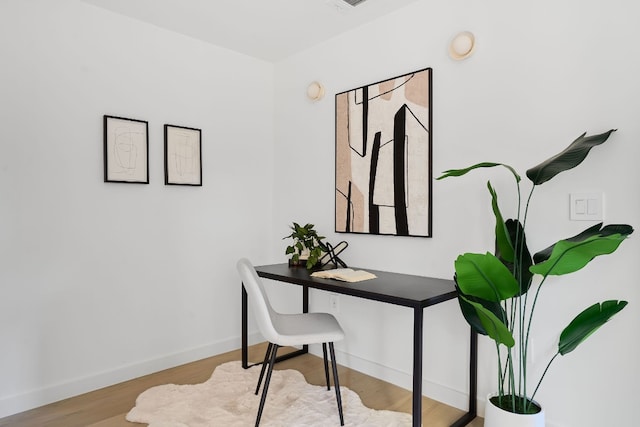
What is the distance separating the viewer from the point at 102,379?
2492 mm

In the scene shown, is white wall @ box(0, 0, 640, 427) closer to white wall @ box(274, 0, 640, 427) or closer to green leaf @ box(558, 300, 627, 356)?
white wall @ box(274, 0, 640, 427)

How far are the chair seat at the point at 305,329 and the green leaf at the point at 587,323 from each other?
0.99 meters

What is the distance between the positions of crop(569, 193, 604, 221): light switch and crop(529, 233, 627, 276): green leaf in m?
0.36

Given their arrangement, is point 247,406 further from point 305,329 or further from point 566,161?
point 566,161

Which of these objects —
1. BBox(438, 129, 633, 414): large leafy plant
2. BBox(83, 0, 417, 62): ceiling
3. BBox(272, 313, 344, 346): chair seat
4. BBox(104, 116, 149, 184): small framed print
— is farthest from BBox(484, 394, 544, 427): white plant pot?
BBox(104, 116, 149, 184): small framed print

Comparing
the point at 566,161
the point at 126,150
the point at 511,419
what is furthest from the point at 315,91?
the point at 511,419

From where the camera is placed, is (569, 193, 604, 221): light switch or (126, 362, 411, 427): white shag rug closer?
(569, 193, 604, 221): light switch

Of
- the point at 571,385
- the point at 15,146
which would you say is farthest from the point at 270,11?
the point at 571,385

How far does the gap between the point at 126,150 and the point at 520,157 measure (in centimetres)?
226

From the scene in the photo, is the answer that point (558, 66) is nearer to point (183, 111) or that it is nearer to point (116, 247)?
point (183, 111)

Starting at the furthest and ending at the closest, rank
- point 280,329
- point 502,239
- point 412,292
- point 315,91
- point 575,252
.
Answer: point 315,91, point 280,329, point 412,292, point 502,239, point 575,252

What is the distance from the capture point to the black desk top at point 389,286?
1841 millimetres

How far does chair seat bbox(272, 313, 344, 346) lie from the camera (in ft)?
6.45

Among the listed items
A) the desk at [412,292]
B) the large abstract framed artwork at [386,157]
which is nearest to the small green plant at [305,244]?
the desk at [412,292]
